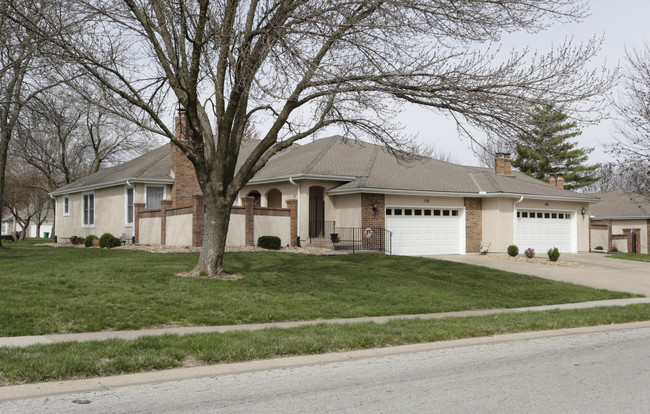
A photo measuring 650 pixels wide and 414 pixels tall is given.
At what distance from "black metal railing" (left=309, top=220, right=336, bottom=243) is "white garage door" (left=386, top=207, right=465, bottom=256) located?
2.48 meters

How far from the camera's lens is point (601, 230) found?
3891cm

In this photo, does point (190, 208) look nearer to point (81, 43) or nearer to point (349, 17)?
point (81, 43)

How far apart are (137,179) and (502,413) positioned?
76.9 feet

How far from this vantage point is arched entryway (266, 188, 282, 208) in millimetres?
27862

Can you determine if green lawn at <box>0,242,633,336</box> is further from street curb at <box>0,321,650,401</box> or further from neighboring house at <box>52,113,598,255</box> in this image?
neighboring house at <box>52,113,598,255</box>

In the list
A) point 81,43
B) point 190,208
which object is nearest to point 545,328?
point 81,43

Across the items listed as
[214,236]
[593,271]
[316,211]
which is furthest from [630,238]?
[214,236]

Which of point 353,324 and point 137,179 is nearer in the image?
point 353,324

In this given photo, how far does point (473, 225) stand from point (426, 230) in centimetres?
258

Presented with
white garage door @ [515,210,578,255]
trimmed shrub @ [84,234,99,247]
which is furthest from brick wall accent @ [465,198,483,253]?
trimmed shrub @ [84,234,99,247]

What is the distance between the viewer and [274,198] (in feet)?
92.9

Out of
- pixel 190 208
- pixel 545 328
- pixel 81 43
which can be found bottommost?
pixel 545 328

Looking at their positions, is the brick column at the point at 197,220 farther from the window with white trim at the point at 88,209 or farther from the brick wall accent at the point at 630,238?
the brick wall accent at the point at 630,238

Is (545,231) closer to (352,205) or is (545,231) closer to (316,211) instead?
(352,205)
